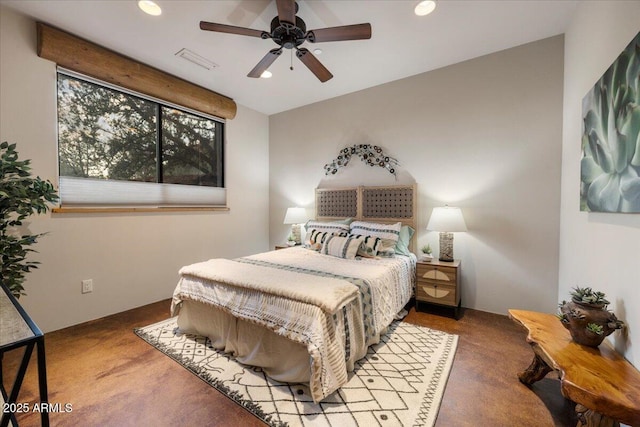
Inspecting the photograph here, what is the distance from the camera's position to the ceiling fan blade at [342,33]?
6.29ft

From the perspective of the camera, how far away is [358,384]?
1.77 m

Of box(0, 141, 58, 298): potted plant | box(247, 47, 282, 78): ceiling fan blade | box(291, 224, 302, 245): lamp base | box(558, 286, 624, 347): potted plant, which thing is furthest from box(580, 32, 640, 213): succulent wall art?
box(0, 141, 58, 298): potted plant

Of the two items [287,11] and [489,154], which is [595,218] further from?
[287,11]

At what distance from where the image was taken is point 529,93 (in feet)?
8.78

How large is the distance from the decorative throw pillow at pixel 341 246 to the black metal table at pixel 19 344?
237cm

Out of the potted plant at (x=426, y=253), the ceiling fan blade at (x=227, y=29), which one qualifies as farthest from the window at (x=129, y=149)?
the potted plant at (x=426, y=253)

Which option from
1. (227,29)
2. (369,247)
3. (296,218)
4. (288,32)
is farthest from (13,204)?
(369,247)

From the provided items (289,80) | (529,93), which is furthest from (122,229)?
(529,93)

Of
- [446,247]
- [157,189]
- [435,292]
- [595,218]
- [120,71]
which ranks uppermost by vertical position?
[120,71]

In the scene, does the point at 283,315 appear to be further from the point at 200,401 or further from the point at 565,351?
the point at 565,351

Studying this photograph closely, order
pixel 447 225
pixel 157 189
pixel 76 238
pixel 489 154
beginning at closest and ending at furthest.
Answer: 1. pixel 76 238
2. pixel 447 225
3. pixel 489 154
4. pixel 157 189

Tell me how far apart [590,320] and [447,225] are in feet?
4.78

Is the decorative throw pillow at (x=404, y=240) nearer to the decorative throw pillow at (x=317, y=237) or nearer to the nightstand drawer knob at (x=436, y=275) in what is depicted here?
the nightstand drawer knob at (x=436, y=275)

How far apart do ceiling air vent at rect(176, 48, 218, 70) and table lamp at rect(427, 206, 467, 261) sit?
10.0 feet
